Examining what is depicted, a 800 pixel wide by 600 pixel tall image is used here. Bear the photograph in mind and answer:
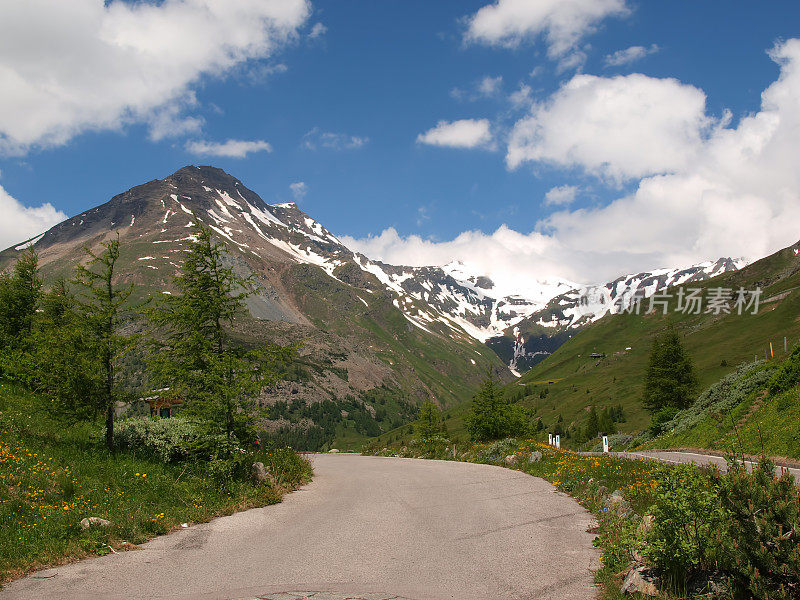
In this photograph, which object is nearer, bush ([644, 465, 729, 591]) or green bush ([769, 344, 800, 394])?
bush ([644, 465, 729, 591])

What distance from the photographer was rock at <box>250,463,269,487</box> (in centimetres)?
1708

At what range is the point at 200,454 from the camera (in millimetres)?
17641

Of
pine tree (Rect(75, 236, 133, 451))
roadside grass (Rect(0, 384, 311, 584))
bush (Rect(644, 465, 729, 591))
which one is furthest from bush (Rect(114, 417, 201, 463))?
bush (Rect(644, 465, 729, 591))

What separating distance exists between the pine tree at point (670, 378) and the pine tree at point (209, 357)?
61.9m

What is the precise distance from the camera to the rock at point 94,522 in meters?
11.0

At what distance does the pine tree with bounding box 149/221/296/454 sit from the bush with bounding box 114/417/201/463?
1.19 m

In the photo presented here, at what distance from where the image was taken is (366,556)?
9977 millimetres

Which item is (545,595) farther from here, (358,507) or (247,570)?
(358,507)

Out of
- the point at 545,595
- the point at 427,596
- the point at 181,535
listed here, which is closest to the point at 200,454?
the point at 181,535

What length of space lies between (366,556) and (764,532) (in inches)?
267

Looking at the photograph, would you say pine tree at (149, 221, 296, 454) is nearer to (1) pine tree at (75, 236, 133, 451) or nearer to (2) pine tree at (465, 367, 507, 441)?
(1) pine tree at (75, 236, 133, 451)

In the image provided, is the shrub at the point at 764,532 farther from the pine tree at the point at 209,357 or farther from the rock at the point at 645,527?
the pine tree at the point at 209,357

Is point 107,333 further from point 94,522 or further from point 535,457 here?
point 535,457

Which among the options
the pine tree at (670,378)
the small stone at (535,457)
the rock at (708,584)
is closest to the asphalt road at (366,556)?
the rock at (708,584)
